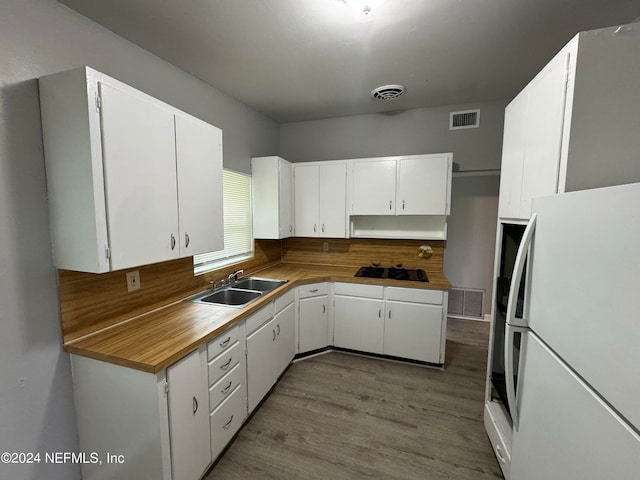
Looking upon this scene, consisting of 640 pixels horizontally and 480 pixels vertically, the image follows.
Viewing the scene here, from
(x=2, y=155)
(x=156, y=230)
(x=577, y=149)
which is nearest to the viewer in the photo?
(x=577, y=149)

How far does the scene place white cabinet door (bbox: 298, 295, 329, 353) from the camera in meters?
2.79

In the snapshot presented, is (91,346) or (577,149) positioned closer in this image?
(577,149)

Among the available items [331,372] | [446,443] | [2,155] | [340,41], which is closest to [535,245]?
[446,443]

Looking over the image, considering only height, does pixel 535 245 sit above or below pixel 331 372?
above

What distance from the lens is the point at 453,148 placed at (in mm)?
3096

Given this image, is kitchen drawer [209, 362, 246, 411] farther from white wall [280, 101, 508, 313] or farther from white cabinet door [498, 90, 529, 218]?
white wall [280, 101, 508, 313]

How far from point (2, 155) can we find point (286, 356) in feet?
7.69

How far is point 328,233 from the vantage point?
319 cm

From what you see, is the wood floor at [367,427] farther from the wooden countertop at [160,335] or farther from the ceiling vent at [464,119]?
the ceiling vent at [464,119]

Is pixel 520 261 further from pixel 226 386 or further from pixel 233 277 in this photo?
pixel 233 277

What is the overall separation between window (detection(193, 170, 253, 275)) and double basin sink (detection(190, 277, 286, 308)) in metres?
0.25

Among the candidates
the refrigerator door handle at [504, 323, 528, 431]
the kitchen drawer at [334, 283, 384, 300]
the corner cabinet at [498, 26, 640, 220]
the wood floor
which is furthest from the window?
the corner cabinet at [498, 26, 640, 220]

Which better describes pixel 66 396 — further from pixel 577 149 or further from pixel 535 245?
pixel 577 149

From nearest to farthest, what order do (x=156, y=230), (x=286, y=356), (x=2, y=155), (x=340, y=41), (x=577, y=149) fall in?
(x=577, y=149) < (x=2, y=155) < (x=156, y=230) < (x=340, y=41) < (x=286, y=356)
